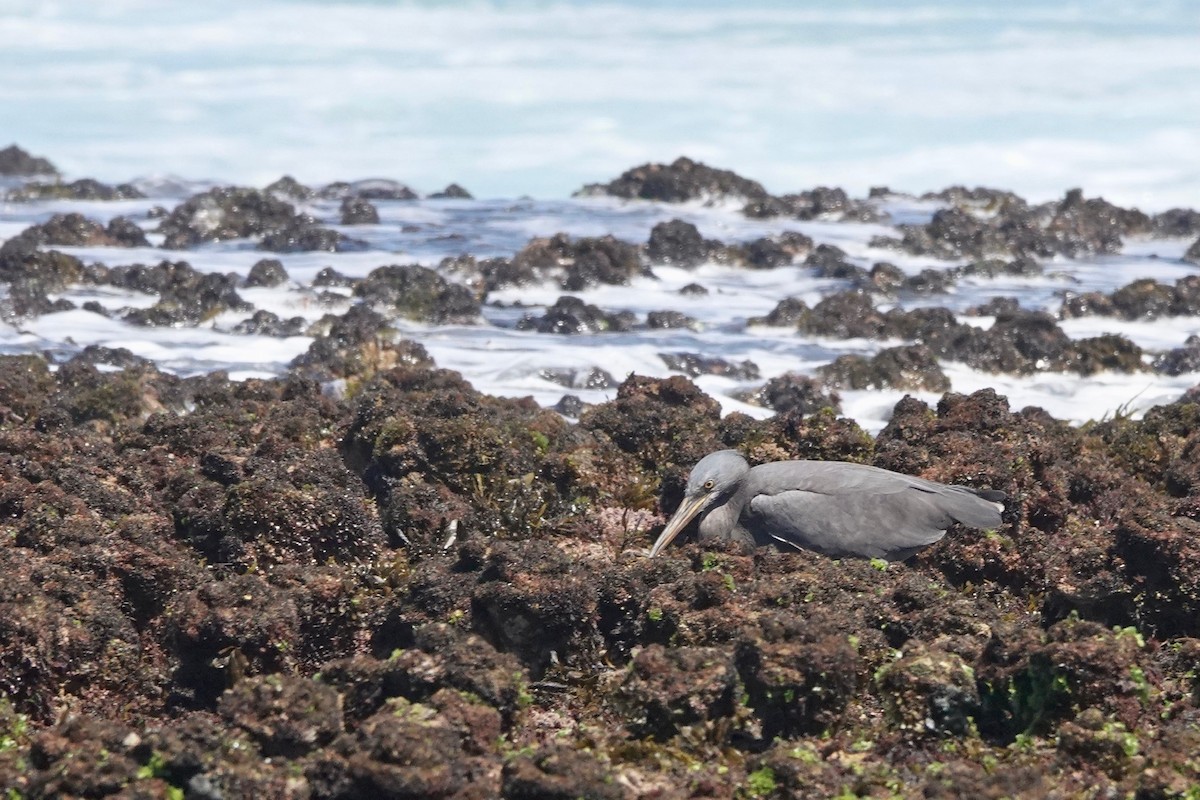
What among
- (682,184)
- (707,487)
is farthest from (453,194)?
(707,487)

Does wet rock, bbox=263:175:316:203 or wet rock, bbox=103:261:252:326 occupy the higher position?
wet rock, bbox=263:175:316:203

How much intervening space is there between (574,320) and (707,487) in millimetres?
12124

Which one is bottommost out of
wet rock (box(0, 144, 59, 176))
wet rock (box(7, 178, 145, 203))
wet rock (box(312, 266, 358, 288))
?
wet rock (box(312, 266, 358, 288))

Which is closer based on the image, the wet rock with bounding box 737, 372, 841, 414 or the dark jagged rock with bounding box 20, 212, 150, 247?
the wet rock with bounding box 737, 372, 841, 414

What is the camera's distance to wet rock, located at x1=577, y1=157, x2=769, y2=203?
33.7 meters

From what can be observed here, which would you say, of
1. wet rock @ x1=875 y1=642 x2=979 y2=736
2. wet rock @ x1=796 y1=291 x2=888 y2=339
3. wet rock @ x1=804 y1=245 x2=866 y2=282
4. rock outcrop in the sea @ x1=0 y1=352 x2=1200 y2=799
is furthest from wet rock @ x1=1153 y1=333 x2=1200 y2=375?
wet rock @ x1=875 y1=642 x2=979 y2=736

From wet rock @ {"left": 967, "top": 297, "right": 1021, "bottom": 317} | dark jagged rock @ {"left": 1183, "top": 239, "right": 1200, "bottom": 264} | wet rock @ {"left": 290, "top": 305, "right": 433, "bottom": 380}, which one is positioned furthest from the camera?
dark jagged rock @ {"left": 1183, "top": 239, "right": 1200, "bottom": 264}

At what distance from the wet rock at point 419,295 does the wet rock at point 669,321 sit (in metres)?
2.43

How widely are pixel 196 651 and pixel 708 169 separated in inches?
1139

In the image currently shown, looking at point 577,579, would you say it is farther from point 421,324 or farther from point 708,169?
point 708,169

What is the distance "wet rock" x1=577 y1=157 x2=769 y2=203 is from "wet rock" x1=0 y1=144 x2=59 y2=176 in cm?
1569

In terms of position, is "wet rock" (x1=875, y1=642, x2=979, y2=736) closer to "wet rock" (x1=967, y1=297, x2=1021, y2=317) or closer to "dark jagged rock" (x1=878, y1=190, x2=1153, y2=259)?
"wet rock" (x1=967, y1=297, x2=1021, y2=317)

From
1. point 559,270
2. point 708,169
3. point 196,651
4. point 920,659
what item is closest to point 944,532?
point 920,659

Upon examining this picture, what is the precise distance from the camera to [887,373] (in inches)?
659
